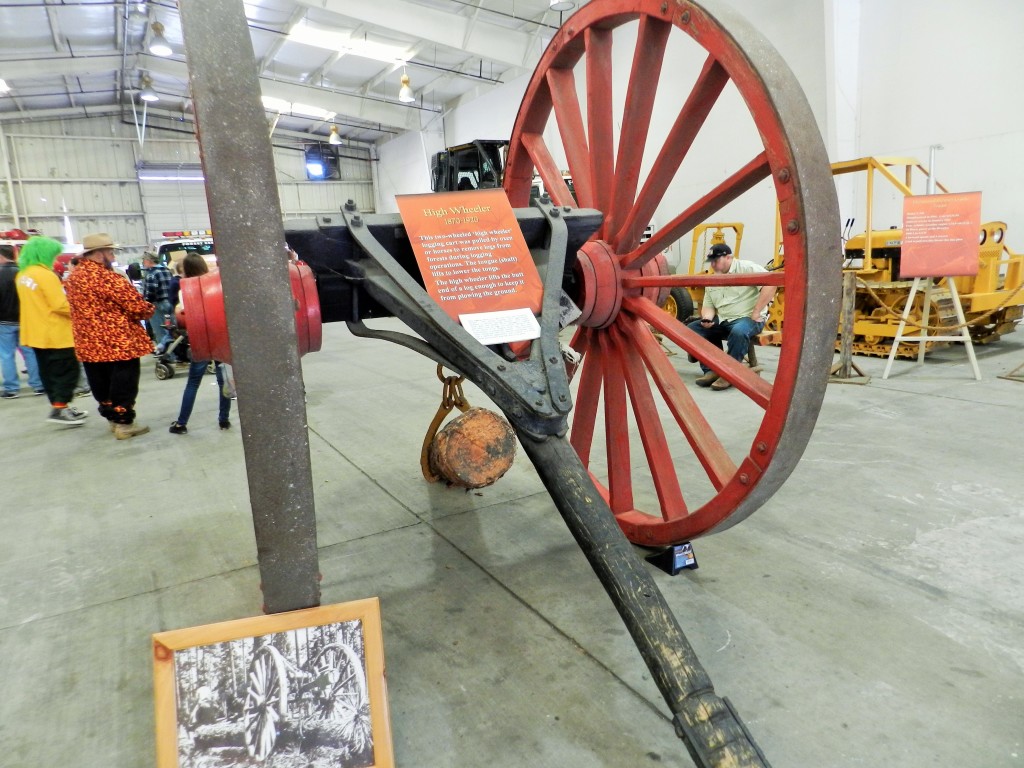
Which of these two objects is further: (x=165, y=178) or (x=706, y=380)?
(x=165, y=178)

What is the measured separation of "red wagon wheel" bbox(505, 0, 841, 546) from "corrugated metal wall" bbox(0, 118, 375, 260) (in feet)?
65.3

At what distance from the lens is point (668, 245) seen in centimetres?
218

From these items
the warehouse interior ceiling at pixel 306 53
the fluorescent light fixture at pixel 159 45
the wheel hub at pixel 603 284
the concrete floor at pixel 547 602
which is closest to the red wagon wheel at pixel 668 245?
the wheel hub at pixel 603 284

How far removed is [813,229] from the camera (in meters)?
1.57

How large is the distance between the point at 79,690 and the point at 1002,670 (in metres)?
2.68

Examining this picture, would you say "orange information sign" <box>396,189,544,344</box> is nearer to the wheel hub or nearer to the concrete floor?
the wheel hub

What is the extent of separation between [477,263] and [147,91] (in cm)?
2134

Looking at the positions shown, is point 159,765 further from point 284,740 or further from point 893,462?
point 893,462

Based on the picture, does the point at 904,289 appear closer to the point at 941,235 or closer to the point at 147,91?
the point at 941,235

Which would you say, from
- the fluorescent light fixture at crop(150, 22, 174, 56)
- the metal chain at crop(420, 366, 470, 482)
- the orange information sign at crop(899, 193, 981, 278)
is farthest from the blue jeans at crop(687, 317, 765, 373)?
the fluorescent light fixture at crop(150, 22, 174, 56)

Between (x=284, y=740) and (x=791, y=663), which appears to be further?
(x=791, y=663)

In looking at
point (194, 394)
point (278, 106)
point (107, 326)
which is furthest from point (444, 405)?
point (278, 106)

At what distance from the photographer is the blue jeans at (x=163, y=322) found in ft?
24.5

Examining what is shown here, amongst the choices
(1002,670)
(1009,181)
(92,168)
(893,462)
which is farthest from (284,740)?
(92,168)
